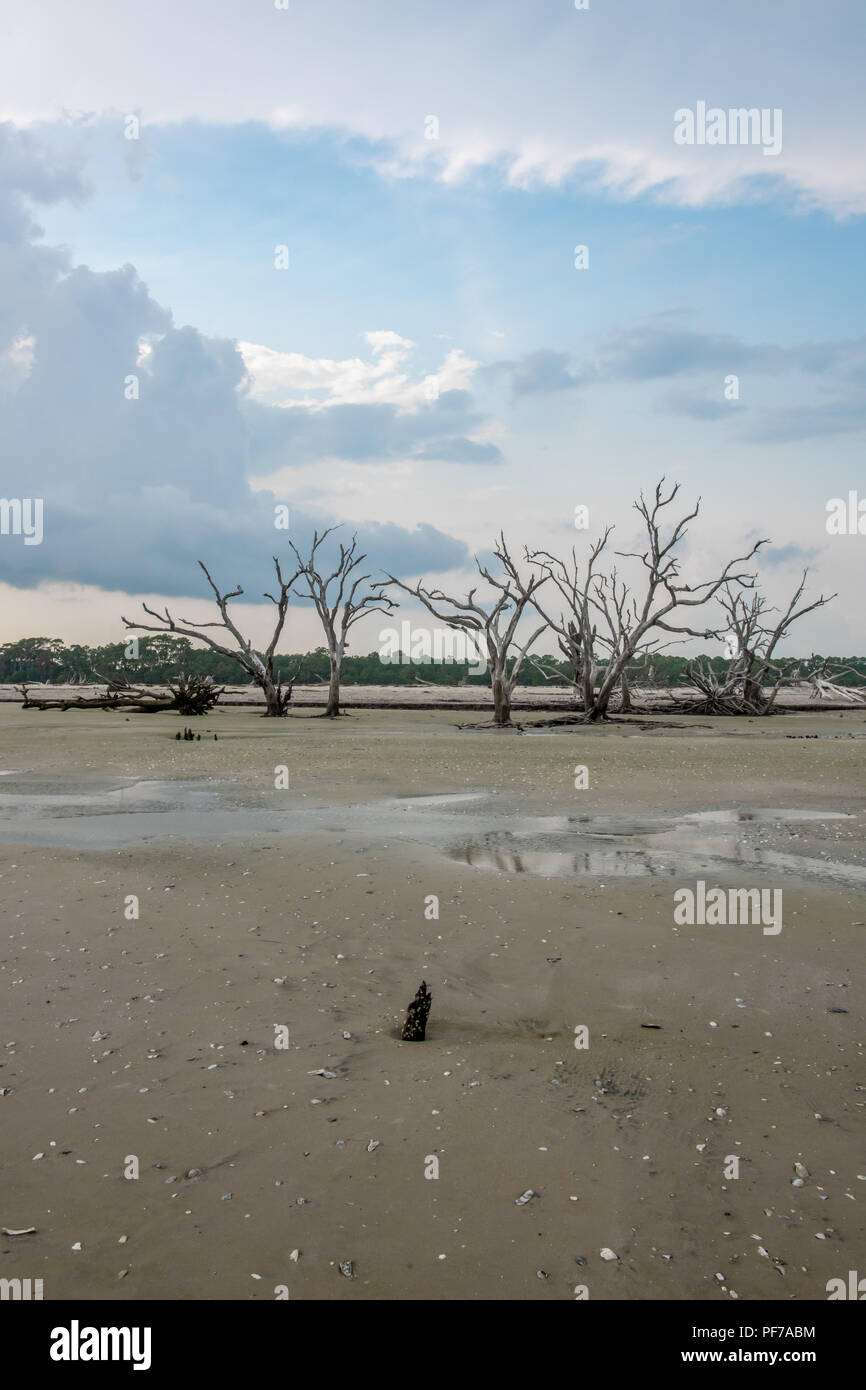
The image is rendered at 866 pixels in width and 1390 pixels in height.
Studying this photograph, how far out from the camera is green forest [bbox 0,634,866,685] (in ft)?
232

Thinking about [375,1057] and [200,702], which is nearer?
[375,1057]

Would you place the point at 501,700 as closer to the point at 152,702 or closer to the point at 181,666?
the point at 152,702

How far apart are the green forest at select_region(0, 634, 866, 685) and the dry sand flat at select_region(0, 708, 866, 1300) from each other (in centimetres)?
6096

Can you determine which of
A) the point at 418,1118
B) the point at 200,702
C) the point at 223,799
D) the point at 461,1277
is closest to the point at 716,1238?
the point at 461,1277

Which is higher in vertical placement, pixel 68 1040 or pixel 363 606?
pixel 363 606

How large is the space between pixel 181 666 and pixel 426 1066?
69882mm

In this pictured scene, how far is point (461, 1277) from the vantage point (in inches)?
104

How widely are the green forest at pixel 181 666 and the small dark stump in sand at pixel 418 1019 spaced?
63861 mm

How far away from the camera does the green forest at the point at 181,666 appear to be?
70688mm

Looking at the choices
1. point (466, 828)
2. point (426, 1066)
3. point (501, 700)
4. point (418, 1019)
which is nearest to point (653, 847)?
point (466, 828)

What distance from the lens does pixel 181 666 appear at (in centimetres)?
7056

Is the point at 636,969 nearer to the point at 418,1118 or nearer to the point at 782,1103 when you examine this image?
the point at 782,1103

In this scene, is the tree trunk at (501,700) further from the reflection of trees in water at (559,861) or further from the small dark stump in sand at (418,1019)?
the small dark stump in sand at (418,1019)
